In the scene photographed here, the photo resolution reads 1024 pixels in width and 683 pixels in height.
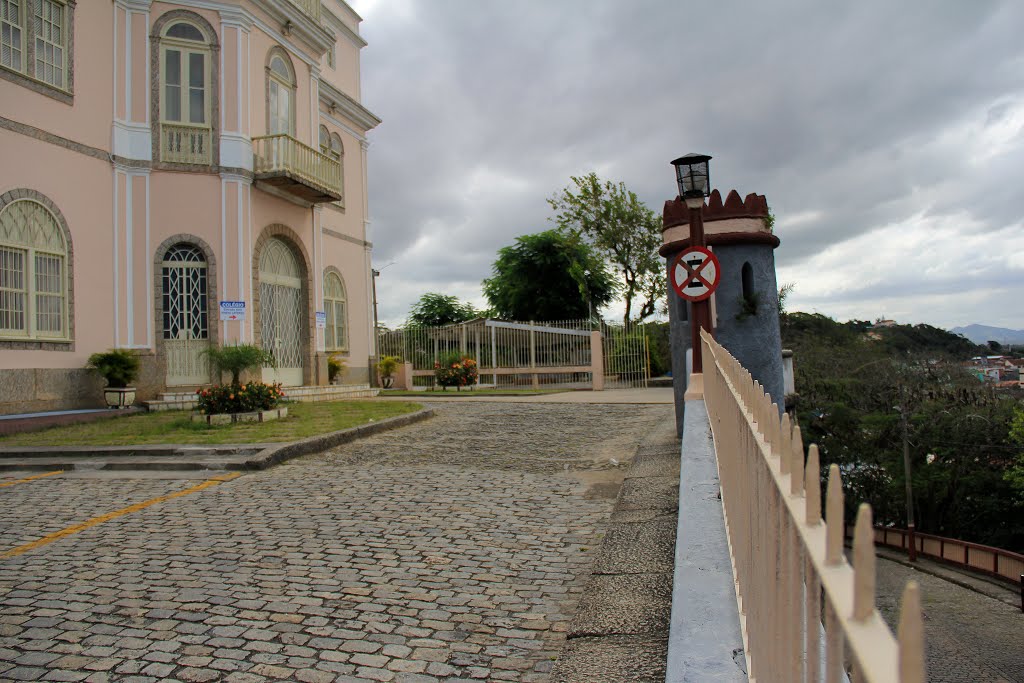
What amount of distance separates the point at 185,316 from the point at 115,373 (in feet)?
6.41

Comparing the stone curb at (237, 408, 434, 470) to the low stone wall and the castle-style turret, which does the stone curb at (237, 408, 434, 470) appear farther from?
the low stone wall

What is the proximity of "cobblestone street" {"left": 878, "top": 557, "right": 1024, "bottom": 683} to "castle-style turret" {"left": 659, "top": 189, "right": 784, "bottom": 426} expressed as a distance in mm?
21568

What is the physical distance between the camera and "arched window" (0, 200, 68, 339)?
12367mm

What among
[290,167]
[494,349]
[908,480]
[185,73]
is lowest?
[908,480]

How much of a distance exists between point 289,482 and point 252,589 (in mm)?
3361

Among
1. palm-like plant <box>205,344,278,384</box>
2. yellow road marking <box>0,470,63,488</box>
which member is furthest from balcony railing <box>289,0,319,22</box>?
yellow road marking <box>0,470,63,488</box>

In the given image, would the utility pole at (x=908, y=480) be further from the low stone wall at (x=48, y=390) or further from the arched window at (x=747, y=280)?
the low stone wall at (x=48, y=390)

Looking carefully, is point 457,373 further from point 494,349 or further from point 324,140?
point 324,140

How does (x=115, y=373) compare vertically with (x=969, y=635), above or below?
above

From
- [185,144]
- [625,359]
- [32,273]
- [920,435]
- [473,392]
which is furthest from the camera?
[920,435]

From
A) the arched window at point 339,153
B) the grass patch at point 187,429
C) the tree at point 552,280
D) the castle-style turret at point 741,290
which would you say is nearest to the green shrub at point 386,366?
the arched window at point 339,153

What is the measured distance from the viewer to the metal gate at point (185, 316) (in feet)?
49.3

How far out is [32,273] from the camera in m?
12.7

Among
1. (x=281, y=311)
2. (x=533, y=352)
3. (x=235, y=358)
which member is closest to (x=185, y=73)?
(x=281, y=311)
